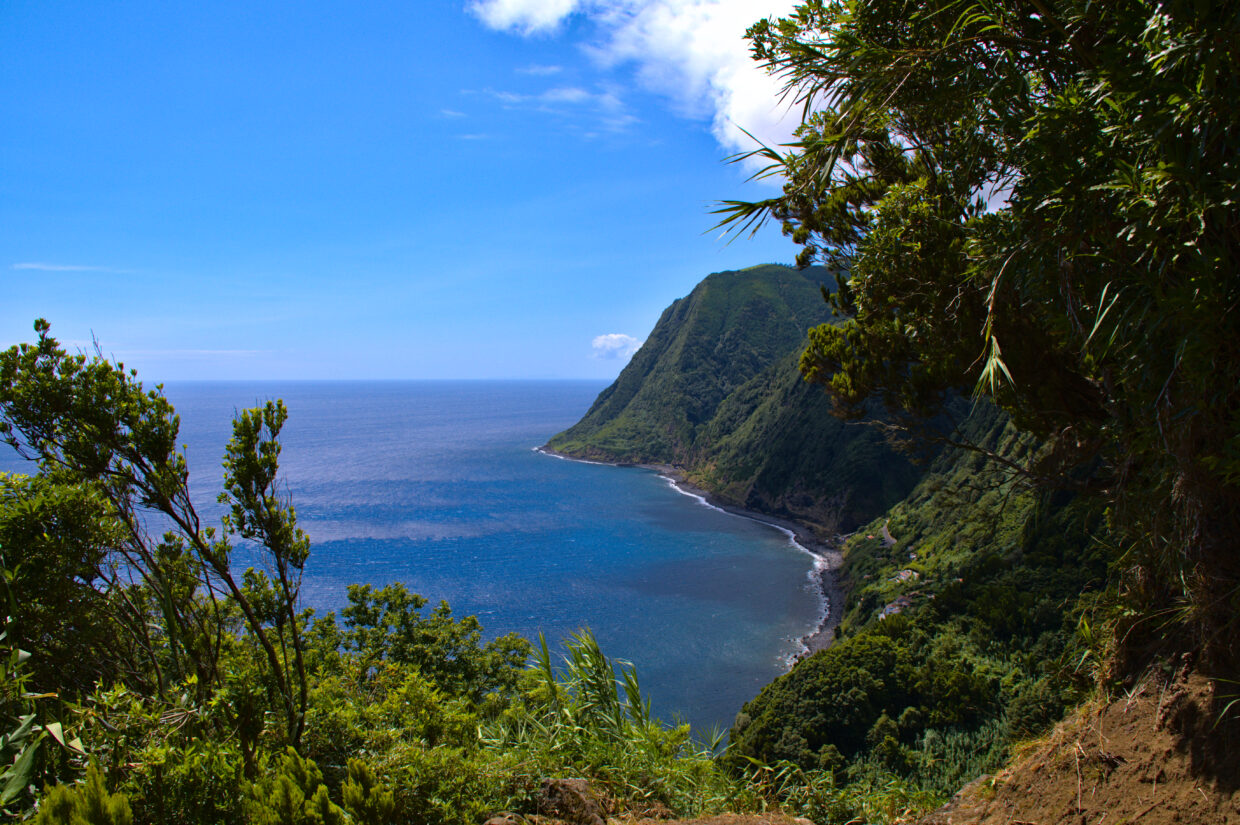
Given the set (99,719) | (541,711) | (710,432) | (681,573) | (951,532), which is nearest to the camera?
(99,719)

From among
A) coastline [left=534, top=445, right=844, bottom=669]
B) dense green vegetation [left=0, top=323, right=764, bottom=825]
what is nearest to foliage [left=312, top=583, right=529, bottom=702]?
dense green vegetation [left=0, top=323, right=764, bottom=825]

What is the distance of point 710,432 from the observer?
307 feet

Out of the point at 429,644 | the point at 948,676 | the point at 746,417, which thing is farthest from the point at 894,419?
the point at 746,417

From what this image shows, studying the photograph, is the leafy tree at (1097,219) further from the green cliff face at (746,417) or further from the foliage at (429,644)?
the green cliff face at (746,417)

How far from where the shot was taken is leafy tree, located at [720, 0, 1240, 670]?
9.92 feet

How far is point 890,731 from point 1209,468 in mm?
20987

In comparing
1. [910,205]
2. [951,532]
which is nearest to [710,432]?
[951,532]

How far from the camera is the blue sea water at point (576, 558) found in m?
37.8

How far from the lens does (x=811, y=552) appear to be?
2222 inches

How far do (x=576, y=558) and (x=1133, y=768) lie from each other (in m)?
53.2

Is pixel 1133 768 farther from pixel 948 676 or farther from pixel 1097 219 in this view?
pixel 948 676

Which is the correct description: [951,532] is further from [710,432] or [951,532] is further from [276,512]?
[710,432]

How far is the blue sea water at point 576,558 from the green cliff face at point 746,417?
21.9ft

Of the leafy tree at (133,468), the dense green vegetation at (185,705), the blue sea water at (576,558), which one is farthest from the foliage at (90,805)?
the blue sea water at (576,558)
